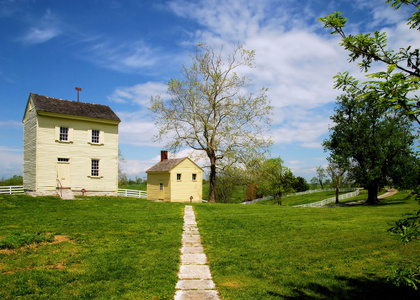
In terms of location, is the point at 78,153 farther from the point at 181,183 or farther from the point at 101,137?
the point at 181,183

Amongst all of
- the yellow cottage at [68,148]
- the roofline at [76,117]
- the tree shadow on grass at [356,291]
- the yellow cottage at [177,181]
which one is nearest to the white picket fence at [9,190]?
the yellow cottage at [68,148]

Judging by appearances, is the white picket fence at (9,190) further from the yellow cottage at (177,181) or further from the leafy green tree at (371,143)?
the leafy green tree at (371,143)

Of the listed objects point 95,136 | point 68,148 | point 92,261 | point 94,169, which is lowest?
point 92,261

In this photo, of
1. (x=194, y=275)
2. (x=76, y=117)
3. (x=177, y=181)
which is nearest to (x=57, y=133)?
(x=76, y=117)

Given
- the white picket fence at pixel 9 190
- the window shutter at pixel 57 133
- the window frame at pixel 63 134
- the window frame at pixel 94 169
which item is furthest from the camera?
the white picket fence at pixel 9 190

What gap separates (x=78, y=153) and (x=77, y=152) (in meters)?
0.13

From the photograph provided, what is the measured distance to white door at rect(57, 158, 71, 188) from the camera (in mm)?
25050

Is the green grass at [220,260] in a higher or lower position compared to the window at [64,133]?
lower

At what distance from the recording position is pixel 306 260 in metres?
8.29

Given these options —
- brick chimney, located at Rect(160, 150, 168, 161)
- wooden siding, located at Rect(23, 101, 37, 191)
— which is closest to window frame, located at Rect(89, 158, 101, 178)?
wooden siding, located at Rect(23, 101, 37, 191)

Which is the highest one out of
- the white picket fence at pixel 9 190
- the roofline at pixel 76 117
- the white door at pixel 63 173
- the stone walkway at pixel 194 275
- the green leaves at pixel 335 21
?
the roofline at pixel 76 117

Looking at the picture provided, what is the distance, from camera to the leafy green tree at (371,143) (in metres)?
29.4

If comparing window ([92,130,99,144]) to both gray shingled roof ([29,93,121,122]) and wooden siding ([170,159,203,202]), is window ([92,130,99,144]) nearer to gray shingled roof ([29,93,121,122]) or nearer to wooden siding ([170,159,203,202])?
gray shingled roof ([29,93,121,122])

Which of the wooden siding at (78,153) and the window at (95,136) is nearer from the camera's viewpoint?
the wooden siding at (78,153)
